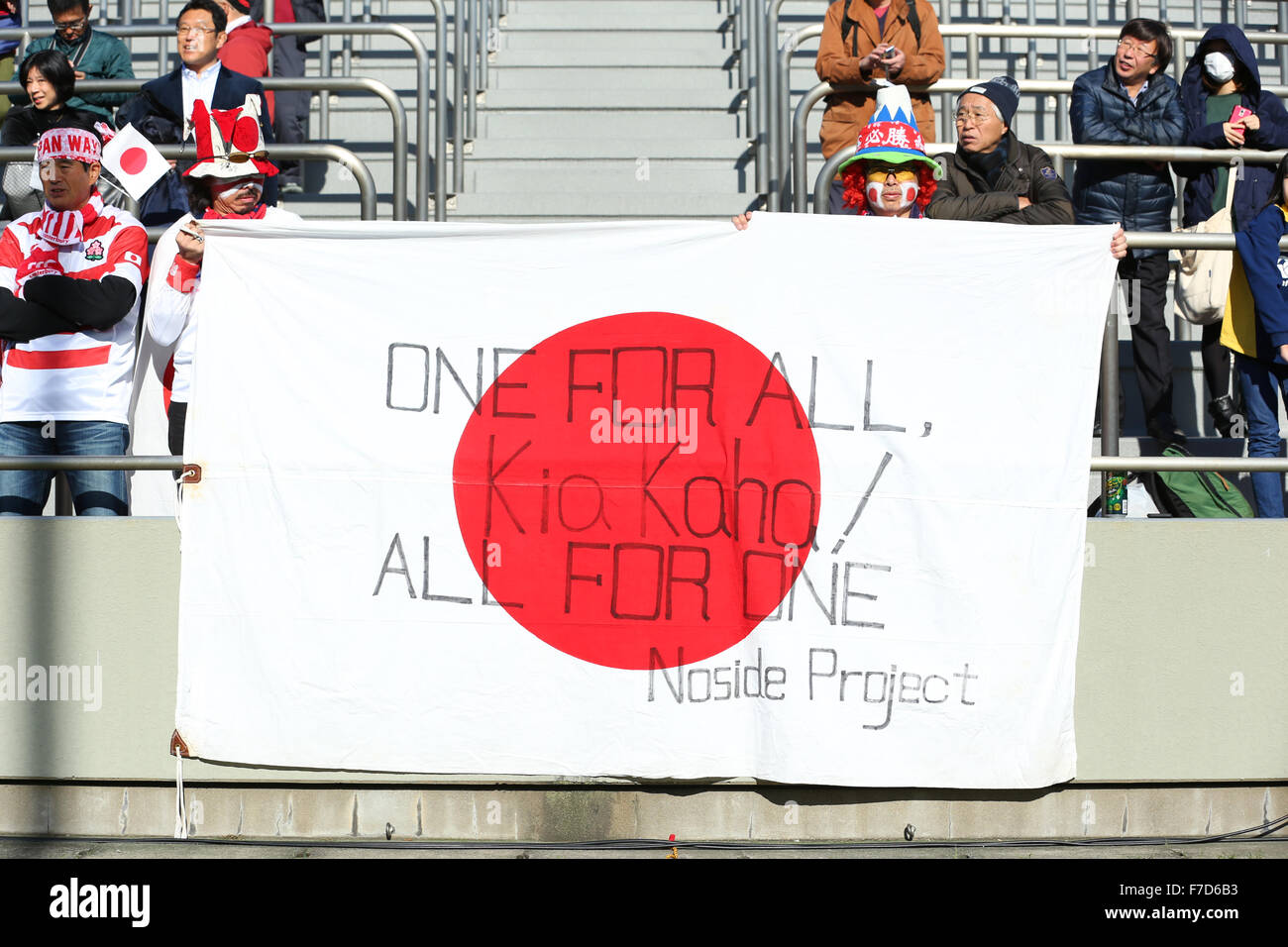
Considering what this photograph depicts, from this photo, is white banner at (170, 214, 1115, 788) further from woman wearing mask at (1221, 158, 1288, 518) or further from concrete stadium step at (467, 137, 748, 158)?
concrete stadium step at (467, 137, 748, 158)

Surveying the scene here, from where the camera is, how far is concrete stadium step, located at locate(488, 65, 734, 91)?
32.2 feet

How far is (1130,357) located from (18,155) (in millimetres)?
5662

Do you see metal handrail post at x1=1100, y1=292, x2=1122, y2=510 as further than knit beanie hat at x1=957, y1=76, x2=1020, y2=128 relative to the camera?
No

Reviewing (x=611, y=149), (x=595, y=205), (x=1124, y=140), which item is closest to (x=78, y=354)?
(x=595, y=205)

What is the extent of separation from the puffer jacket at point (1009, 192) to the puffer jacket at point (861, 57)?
3.38 feet

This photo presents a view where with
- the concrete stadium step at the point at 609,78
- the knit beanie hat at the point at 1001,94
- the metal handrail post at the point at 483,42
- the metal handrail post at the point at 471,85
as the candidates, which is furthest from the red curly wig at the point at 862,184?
the metal handrail post at the point at 483,42

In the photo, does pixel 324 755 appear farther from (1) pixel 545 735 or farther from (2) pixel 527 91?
(2) pixel 527 91

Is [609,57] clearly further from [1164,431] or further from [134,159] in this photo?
[1164,431]

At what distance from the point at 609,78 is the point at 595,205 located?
1.74m

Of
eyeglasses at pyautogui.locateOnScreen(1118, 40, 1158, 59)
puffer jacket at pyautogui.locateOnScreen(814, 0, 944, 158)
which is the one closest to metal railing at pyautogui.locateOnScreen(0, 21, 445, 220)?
puffer jacket at pyautogui.locateOnScreen(814, 0, 944, 158)

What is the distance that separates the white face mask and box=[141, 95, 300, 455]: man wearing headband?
4.79 metres

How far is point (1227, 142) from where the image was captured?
7148 millimetres

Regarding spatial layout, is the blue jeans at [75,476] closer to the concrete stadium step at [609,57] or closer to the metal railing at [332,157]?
the metal railing at [332,157]

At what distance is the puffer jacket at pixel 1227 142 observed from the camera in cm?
713
